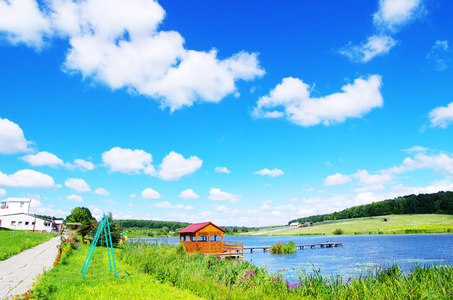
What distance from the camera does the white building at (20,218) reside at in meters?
57.5

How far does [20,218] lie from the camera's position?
2322 inches

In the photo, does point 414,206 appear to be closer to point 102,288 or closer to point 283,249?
point 283,249

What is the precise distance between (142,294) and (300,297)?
569cm

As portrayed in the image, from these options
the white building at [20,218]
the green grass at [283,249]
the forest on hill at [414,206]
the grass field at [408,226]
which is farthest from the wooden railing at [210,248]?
the forest on hill at [414,206]

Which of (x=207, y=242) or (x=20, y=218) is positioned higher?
(x=20, y=218)

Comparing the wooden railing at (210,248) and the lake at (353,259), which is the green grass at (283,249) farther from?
the wooden railing at (210,248)

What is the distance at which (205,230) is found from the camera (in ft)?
113

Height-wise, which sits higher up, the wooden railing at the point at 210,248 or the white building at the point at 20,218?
the white building at the point at 20,218

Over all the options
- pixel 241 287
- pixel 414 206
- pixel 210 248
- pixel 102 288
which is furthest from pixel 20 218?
pixel 414 206

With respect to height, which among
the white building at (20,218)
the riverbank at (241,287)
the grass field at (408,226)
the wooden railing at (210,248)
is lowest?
the grass field at (408,226)

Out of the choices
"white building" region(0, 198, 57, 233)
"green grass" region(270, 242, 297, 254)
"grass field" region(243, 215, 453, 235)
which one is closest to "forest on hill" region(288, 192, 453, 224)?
"grass field" region(243, 215, 453, 235)

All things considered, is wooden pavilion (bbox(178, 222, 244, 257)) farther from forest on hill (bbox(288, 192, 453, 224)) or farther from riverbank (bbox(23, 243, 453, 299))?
forest on hill (bbox(288, 192, 453, 224))

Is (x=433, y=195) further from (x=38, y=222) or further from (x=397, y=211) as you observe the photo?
(x=38, y=222)

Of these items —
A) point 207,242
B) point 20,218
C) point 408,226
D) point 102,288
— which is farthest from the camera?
point 408,226
